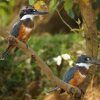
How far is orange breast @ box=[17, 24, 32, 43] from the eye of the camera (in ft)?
15.8

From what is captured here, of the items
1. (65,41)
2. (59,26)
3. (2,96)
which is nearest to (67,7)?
(2,96)

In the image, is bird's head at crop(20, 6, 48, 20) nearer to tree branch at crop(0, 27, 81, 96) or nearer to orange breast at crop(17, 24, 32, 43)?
orange breast at crop(17, 24, 32, 43)

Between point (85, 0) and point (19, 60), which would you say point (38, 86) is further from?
point (85, 0)

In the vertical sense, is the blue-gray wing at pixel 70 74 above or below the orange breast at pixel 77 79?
above

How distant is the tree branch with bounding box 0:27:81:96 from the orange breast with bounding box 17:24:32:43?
1.58ft

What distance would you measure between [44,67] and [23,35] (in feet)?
2.14

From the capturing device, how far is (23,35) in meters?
4.82

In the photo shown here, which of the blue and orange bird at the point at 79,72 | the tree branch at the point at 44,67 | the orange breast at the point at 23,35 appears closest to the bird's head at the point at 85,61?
the blue and orange bird at the point at 79,72

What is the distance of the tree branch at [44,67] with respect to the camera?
4150 mm

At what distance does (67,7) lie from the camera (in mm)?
4816

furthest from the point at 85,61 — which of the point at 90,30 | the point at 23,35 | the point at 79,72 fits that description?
the point at 23,35

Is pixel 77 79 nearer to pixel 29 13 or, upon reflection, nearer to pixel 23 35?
pixel 23 35

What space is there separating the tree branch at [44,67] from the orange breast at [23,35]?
0.48 metres

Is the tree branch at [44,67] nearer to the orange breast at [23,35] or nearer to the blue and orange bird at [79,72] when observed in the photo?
the blue and orange bird at [79,72]
